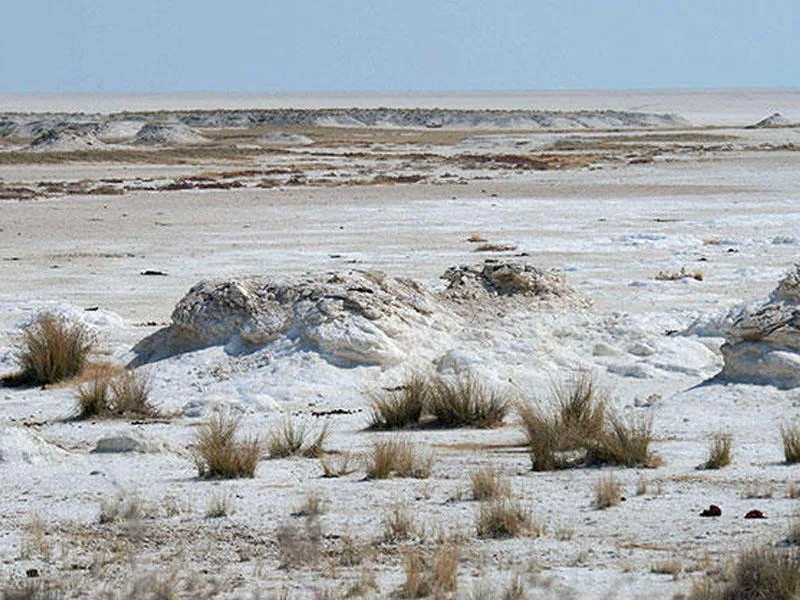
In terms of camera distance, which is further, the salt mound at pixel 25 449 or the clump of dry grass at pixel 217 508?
the salt mound at pixel 25 449

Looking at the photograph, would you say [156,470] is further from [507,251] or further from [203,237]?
[203,237]

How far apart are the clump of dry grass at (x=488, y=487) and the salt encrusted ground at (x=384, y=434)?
11cm

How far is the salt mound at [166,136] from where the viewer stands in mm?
81500

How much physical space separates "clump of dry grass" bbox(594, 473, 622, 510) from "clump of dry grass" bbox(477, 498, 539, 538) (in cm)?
54

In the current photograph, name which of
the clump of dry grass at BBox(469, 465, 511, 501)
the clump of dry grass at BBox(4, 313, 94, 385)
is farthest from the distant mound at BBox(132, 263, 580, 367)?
the clump of dry grass at BBox(469, 465, 511, 501)

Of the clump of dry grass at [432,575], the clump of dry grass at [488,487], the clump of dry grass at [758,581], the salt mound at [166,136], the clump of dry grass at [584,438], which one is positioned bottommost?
the salt mound at [166,136]

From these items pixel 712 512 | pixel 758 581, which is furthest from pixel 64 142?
pixel 758 581

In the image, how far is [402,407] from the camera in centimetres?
A: 1173

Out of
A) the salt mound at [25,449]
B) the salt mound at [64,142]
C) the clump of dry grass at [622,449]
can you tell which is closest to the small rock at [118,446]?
the salt mound at [25,449]

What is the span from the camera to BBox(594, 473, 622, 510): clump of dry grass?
28.2 feet

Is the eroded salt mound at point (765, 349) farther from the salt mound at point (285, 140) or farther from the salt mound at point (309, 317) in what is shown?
the salt mound at point (285, 140)

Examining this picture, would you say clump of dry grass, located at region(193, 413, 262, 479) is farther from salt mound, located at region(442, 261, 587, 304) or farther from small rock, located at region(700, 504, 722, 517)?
salt mound, located at region(442, 261, 587, 304)

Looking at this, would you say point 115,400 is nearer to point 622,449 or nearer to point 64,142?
point 622,449

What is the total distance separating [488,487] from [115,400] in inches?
167
